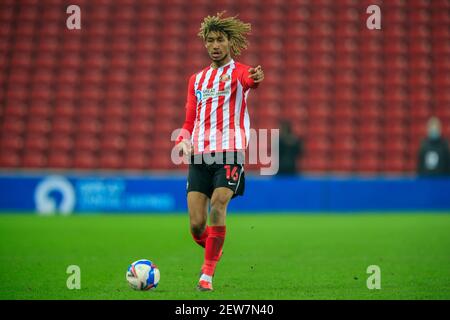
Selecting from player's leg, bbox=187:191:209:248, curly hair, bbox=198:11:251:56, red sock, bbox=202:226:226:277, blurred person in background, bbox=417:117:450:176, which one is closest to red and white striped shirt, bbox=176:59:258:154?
curly hair, bbox=198:11:251:56

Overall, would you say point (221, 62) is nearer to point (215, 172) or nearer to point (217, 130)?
point (217, 130)

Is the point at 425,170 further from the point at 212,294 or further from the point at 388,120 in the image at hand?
the point at 212,294

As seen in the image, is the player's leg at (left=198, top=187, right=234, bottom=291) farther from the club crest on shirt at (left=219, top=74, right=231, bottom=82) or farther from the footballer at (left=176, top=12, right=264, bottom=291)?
the club crest on shirt at (left=219, top=74, right=231, bottom=82)

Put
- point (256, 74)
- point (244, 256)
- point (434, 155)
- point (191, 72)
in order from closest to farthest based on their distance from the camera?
point (256, 74) → point (244, 256) → point (434, 155) → point (191, 72)

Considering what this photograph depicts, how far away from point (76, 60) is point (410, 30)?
9.19 metres

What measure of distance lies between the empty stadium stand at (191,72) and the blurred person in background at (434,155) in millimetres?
2646

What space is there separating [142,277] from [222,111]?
5.10 ft

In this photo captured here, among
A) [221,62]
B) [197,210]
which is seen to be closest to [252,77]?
[221,62]

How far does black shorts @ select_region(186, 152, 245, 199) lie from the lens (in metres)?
6.49

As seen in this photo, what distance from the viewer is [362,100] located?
2070cm

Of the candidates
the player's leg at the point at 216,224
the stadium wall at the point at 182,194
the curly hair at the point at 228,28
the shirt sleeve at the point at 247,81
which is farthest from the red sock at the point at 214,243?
the stadium wall at the point at 182,194

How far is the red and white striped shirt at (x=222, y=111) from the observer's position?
6602 millimetres

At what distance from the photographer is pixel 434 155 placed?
17281 mm
